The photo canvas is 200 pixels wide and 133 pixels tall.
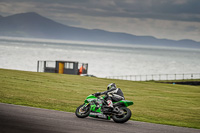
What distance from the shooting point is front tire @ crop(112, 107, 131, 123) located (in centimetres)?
1138

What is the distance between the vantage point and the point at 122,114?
37.9ft

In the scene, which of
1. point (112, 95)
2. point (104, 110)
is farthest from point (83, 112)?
point (112, 95)

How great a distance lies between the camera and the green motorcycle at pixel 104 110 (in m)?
11.5

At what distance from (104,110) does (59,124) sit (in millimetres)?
1844

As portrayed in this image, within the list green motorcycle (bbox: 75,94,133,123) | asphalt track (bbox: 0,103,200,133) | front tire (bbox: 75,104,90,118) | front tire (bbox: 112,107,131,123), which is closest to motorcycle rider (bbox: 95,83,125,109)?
green motorcycle (bbox: 75,94,133,123)

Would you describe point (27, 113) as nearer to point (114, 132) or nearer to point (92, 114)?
point (92, 114)

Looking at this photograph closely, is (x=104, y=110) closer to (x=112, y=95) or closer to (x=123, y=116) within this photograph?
(x=112, y=95)

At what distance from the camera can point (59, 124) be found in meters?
10.8

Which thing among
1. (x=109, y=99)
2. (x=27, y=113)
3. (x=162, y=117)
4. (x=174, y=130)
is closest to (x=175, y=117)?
(x=162, y=117)

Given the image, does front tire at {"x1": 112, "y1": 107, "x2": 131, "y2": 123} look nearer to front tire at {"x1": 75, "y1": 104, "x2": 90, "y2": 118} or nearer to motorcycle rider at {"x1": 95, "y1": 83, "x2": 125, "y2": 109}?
motorcycle rider at {"x1": 95, "y1": 83, "x2": 125, "y2": 109}

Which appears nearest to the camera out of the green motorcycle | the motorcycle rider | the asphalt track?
the asphalt track

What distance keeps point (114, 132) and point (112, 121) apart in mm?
1906

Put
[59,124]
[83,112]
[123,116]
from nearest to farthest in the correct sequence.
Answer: [59,124]
[123,116]
[83,112]

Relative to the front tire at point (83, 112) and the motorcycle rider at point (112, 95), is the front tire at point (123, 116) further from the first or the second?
the front tire at point (83, 112)
